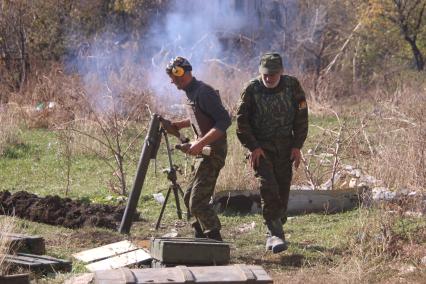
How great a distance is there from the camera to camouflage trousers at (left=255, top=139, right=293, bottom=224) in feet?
25.0

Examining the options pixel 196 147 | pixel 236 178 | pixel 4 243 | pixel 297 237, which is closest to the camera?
pixel 4 243

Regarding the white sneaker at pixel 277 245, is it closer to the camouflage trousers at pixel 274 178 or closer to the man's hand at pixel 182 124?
the camouflage trousers at pixel 274 178

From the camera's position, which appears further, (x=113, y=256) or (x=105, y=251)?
(x=105, y=251)

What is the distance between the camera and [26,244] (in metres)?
7.04

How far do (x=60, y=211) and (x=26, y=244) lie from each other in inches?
80.8

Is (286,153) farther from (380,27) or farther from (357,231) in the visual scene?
(380,27)

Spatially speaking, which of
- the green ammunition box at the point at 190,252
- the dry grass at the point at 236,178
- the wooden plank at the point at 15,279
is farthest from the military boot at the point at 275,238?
the dry grass at the point at 236,178

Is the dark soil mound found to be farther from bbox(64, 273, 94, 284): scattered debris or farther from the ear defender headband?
→ bbox(64, 273, 94, 284): scattered debris

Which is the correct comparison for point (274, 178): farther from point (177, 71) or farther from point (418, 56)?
point (418, 56)

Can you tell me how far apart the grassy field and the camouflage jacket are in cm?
106

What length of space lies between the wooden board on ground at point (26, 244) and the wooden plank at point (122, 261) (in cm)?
56

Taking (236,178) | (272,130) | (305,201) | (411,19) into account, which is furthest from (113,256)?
(411,19)

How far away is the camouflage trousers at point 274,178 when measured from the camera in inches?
300

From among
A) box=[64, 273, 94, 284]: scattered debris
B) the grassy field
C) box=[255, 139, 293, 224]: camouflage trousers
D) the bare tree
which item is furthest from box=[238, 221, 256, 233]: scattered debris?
the bare tree
